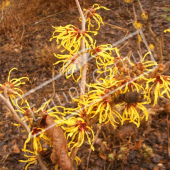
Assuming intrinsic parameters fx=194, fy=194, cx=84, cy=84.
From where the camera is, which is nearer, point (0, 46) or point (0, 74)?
point (0, 74)

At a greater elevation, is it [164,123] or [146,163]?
[164,123]

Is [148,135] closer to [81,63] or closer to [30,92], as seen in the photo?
[81,63]

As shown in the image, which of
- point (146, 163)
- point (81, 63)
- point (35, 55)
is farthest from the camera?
point (35, 55)

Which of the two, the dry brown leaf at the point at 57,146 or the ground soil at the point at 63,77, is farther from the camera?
the ground soil at the point at 63,77

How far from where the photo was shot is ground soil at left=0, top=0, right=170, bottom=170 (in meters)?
1.47

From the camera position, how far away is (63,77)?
2.34 m

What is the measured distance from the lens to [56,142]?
0.79 m

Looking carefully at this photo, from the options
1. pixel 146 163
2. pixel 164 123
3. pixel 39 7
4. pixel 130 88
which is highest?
pixel 39 7

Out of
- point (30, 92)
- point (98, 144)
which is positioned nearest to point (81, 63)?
point (98, 144)

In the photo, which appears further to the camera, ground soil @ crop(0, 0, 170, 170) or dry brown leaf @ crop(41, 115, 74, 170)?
ground soil @ crop(0, 0, 170, 170)

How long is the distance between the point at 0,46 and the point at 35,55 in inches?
26.8

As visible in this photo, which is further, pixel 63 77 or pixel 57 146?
pixel 63 77

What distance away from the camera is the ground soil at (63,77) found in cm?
147

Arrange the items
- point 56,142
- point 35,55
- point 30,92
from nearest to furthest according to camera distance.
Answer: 1. point 56,142
2. point 30,92
3. point 35,55
